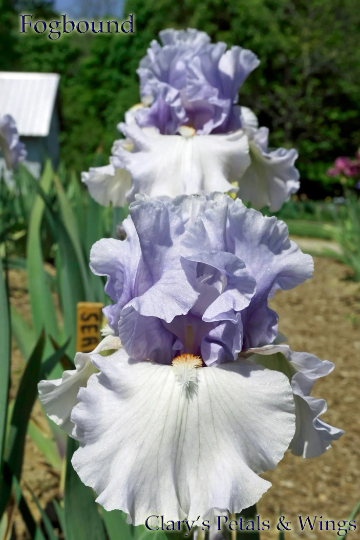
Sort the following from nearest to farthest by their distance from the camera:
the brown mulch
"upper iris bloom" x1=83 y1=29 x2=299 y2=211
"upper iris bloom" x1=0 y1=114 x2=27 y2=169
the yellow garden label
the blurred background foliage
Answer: the yellow garden label < "upper iris bloom" x1=83 y1=29 x2=299 y2=211 < the brown mulch < "upper iris bloom" x1=0 y1=114 x2=27 y2=169 < the blurred background foliage

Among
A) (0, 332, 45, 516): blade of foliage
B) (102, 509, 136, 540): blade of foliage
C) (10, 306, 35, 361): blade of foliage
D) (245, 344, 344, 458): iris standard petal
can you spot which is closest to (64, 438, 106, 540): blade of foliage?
(102, 509, 136, 540): blade of foliage

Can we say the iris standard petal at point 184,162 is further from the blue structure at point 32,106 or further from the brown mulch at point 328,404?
the blue structure at point 32,106

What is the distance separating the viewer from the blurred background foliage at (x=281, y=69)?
54.2 feet

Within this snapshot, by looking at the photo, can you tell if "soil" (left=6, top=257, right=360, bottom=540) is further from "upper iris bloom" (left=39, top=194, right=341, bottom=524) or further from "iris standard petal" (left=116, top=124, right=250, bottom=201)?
"iris standard petal" (left=116, top=124, right=250, bottom=201)

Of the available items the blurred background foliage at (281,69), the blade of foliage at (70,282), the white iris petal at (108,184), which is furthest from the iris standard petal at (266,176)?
the blurred background foliage at (281,69)

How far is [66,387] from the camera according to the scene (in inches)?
35.6

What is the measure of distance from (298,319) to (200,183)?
3.03m

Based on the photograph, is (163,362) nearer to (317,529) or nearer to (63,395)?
(63,395)

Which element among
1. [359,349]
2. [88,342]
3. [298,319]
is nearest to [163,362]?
[88,342]

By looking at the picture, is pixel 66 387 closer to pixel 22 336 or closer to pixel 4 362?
pixel 4 362

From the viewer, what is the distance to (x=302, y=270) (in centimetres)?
86

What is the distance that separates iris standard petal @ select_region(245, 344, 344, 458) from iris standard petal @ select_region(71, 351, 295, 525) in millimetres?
108

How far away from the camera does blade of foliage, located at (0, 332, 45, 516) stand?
47.5 inches

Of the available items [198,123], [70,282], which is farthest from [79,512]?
[198,123]
